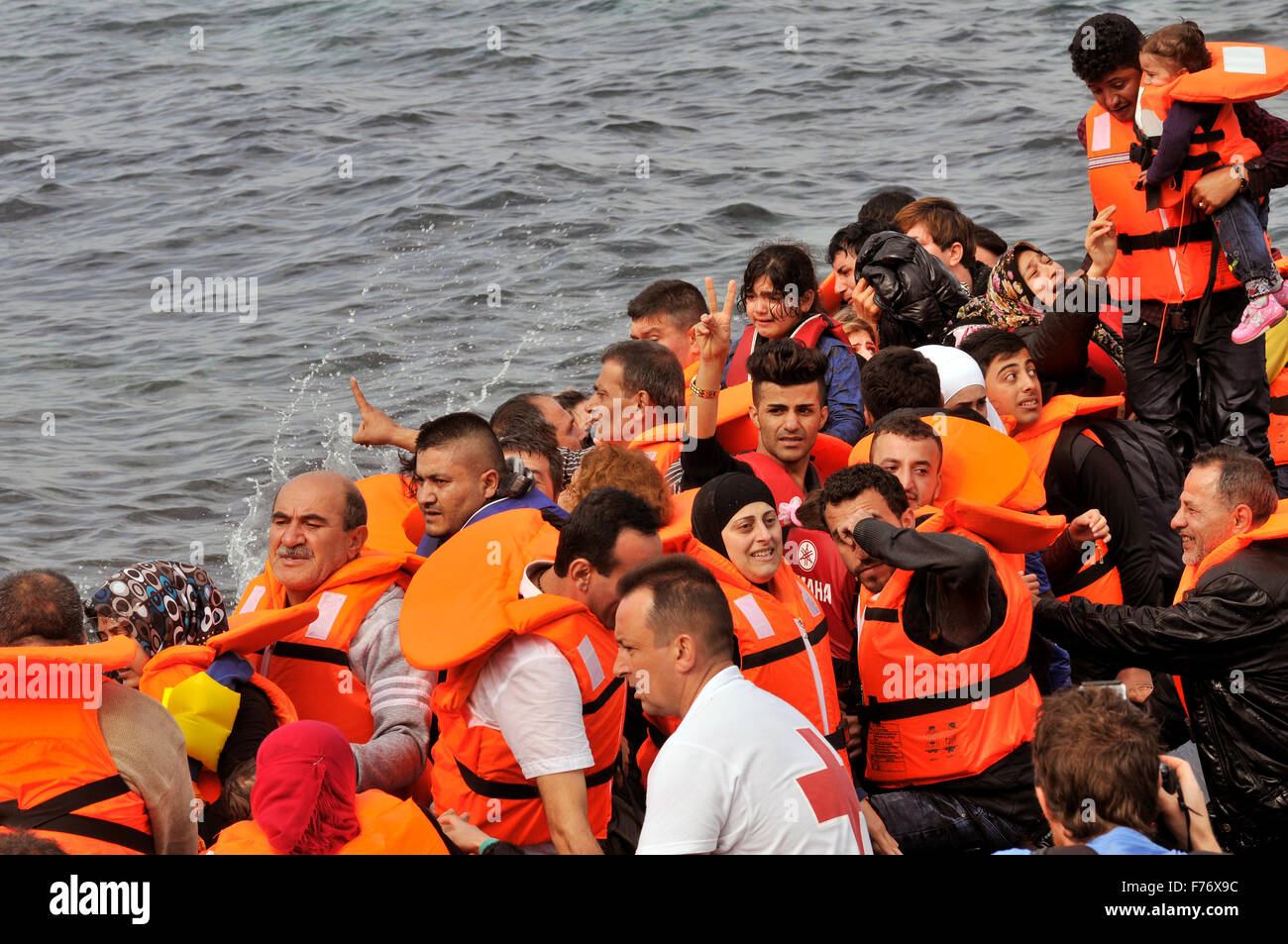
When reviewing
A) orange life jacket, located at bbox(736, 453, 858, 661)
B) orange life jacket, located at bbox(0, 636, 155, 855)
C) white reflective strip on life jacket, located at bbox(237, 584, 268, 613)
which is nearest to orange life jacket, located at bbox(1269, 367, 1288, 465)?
orange life jacket, located at bbox(736, 453, 858, 661)

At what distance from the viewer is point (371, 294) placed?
1360 centimetres

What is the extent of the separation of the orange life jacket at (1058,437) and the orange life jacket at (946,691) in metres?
1.05

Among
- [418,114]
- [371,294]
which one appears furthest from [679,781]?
[418,114]

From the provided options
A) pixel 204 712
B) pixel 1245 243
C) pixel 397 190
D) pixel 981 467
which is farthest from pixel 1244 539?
pixel 397 190

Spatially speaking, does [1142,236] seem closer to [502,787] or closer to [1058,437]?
[1058,437]

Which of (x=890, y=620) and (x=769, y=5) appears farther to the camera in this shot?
(x=769, y=5)

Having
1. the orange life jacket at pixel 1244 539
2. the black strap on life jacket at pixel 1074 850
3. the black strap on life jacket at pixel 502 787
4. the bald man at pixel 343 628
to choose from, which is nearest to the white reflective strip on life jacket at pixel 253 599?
the bald man at pixel 343 628

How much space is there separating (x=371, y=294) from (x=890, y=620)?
1012 centimetres

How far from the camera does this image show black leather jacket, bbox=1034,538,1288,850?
13.9 feet

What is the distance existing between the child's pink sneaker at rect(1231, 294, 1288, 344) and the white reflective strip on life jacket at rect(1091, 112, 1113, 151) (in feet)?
3.35

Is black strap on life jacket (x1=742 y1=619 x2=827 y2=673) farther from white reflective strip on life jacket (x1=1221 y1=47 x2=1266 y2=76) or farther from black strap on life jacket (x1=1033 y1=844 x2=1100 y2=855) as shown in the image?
white reflective strip on life jacket (x1=1221 y1=47 x2=1266 y2=76)

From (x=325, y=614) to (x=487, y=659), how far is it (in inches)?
38.1

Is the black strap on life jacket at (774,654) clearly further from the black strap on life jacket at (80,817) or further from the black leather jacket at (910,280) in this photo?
the black leather jacket at (910,280)
